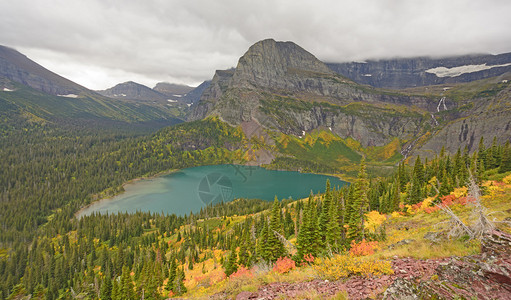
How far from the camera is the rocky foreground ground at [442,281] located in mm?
8547

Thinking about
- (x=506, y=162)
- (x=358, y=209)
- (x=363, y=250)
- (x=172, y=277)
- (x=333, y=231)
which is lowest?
(x=172, y=277)

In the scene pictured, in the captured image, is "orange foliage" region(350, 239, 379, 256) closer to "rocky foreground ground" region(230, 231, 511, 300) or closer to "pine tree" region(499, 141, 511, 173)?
"rocky foreground ground" region(230, 231, 511, 300)

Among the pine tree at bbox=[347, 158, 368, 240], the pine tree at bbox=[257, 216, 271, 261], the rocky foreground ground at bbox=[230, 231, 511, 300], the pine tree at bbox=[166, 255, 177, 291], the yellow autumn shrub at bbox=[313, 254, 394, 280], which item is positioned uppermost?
the rocky foreground ground at bbox=[230, 231, 511, 300]

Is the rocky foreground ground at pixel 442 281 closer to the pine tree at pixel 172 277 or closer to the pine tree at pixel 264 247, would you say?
the pine tree at pixel 264 247

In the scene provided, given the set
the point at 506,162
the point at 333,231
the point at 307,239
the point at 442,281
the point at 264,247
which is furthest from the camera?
the point at 506,162

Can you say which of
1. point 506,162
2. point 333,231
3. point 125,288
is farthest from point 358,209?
point 506,162

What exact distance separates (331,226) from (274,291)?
95.3ft

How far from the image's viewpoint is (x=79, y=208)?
16312cm

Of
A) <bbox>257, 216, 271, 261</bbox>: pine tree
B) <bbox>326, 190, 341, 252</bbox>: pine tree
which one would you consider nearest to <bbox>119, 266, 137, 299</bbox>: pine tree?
<bbox>257, 216, 271, 261</bbox>: pine tree

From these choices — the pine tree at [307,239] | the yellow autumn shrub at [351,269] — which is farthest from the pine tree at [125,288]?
the yellow autumn shrub at [351,269]

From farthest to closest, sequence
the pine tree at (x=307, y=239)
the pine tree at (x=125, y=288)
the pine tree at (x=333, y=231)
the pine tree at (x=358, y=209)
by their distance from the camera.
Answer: the pine tree at (x=125, y=288) → the pine tree at (x=333, y=231) → the pine tree at (x=358, y=209) → the pine tree at (x=307, y=239)

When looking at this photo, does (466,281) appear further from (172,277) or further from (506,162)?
(506,162)

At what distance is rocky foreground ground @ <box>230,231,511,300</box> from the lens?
28.0ft

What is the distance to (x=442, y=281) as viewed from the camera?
920 cm
